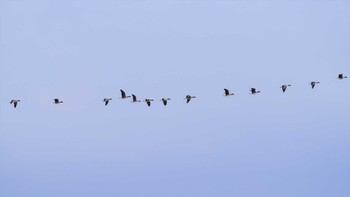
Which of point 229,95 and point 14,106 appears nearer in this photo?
point 14,106

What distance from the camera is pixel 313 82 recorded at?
544 feet

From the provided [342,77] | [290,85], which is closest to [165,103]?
[290,85]

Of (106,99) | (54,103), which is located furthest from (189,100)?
(54,103)

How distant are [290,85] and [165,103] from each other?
26552mm

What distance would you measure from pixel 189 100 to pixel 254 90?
13.9 metres

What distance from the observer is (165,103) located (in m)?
170

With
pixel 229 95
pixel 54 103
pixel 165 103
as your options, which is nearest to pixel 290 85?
pixel 229 95

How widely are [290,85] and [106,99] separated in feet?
125

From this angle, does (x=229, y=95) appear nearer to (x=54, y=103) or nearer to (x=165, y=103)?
(x=165, y=103)

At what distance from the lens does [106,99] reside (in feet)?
550

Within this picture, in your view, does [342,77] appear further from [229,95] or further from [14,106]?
[14,106]

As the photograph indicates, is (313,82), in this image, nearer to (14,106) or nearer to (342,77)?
(342,77)

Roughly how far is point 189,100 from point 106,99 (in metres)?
17.6

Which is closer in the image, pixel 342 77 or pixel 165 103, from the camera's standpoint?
pixel 342 77
